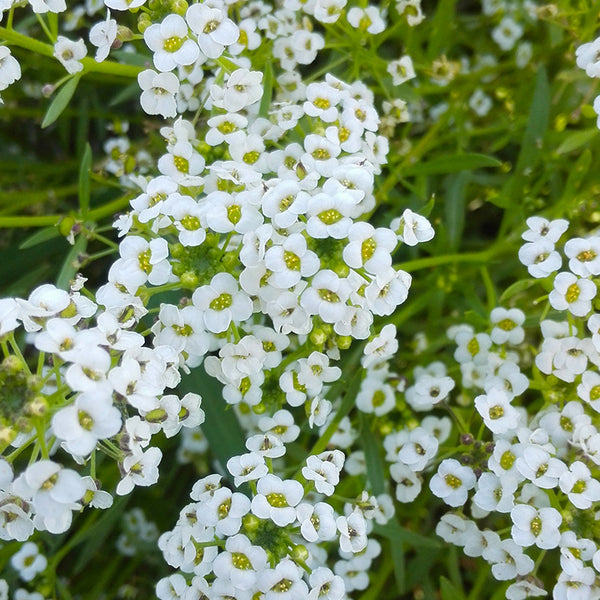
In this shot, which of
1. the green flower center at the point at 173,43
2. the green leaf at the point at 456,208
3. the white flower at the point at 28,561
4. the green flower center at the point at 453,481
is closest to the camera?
the green flower center at the point at 173,43

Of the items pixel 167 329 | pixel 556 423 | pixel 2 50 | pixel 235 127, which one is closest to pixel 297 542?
pixel 167 329

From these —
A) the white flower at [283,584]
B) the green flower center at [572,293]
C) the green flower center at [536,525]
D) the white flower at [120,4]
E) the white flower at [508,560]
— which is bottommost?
the white flower at [508,560]

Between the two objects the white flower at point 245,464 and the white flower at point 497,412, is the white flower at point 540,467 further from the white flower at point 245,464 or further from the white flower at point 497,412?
the white flower at point 245,464

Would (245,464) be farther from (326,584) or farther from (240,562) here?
(326,584)

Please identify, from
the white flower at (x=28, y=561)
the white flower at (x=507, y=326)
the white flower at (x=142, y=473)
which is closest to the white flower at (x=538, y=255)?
the white flower at (x=507, y=326)

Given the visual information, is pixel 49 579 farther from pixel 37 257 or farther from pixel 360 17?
pixel 360 17

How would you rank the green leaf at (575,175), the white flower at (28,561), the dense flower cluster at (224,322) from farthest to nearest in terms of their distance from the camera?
the green leaf at (575,175)
the white flower at (28,561)
the dense flower cluster at (224,322)

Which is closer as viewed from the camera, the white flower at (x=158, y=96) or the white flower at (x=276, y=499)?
the white flower at (x=276, y=499)
